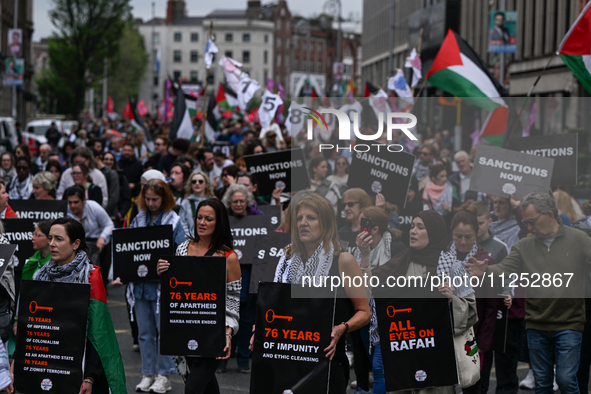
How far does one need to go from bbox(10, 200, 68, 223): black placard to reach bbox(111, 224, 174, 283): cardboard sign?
1587mm

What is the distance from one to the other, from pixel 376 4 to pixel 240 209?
81.6 m

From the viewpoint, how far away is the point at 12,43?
38938mm

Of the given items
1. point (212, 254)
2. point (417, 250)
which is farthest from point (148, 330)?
point (417, 250)

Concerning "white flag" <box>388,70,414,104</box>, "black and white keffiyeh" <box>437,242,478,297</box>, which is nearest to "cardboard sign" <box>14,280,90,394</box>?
"black and white keffiyeh" <box>437,242,478,297</box>

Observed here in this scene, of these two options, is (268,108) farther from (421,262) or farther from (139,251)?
(421,262)

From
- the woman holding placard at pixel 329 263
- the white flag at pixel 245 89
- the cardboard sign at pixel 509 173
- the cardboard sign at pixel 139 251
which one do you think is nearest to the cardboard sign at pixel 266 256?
the cardboard sign at pixel 139 251

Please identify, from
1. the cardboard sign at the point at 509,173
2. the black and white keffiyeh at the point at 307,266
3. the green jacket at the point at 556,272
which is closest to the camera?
the black and white keffiyeh at the point at 307,266

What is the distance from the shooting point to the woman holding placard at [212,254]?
5324 millimetres

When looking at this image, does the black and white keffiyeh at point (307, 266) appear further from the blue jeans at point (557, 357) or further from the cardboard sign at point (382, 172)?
the cardboard sign at point (382, 172)

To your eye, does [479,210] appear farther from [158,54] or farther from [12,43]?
[158,54]

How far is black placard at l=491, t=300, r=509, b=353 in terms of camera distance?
5949mm

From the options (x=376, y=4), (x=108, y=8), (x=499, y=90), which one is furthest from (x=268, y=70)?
(x=499, y=90)

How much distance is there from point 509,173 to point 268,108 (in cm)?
1223

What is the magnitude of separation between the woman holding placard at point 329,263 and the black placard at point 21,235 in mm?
3736
